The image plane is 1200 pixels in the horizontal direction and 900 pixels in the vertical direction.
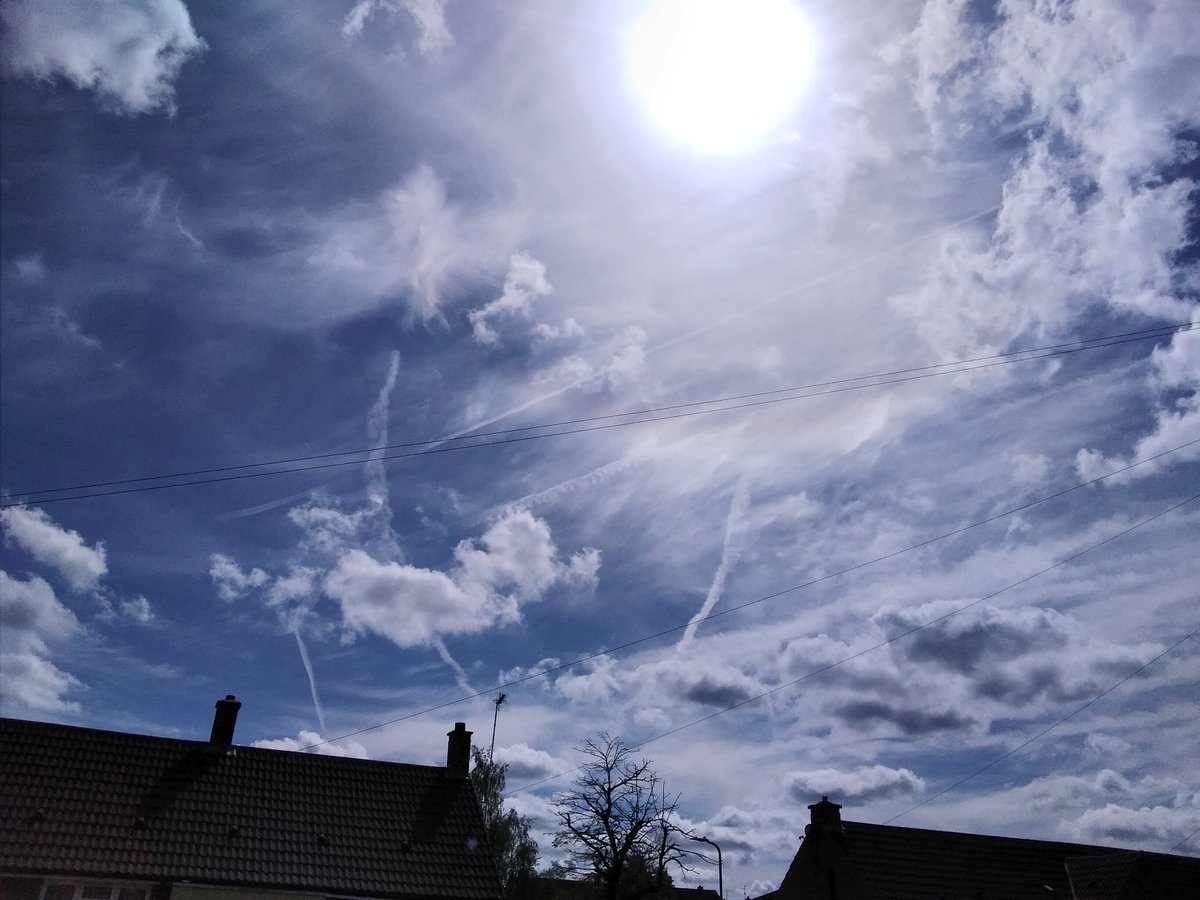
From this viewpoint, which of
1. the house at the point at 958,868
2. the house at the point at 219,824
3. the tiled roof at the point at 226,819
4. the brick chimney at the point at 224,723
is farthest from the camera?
the house at the point at 958,868

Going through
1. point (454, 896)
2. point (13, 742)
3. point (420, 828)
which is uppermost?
point (13, 742)

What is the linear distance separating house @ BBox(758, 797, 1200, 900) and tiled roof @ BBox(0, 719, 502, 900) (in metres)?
19.5

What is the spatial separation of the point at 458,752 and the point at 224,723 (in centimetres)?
883

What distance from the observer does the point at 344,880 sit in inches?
1067

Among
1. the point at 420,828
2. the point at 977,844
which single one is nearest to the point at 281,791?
the point at 420,828

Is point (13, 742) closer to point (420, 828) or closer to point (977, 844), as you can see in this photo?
point (420, 828)

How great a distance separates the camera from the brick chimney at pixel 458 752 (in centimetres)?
3372

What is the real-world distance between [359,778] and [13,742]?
11110 millimetres

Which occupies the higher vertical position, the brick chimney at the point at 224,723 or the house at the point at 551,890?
the brick chimney at the point at 224,723

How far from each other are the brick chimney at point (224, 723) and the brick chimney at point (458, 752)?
8166 millimetres

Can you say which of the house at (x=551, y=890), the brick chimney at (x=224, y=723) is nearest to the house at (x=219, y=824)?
the brick chimney at (x=224, y=723)

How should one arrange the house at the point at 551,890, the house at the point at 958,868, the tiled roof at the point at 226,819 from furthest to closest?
the house at the point at 551,890 → the house at the point at 958,868 → the tiled roof at the point at 226,819

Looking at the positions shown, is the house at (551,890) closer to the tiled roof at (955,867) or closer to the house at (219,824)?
the tiled roof at (955,867)

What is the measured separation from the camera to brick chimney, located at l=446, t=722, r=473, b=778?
33.7m
